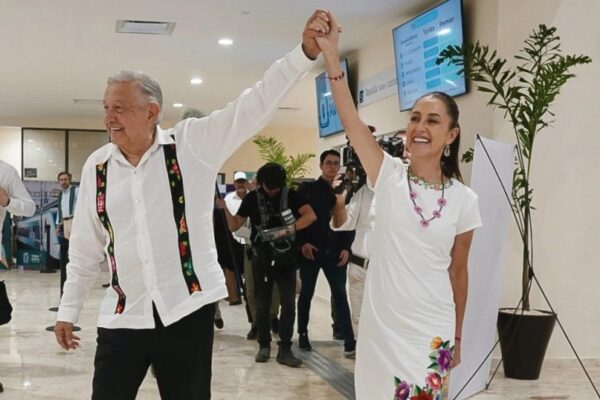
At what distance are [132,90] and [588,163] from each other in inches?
173

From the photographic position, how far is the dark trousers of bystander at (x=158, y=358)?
2053 millimetres

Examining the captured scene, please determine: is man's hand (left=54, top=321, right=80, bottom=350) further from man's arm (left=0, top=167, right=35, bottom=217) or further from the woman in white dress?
man's arm (left=0, top=167, right=35, bottom=217)

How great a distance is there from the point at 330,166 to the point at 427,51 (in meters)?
1.45

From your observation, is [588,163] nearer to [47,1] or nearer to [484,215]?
[484,215]

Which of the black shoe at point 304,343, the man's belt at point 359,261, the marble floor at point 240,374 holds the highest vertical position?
the man's belt at point 359,261

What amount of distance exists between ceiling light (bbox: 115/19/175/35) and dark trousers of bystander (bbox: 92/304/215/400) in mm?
5964

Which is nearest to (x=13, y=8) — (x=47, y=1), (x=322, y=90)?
(x=47, y=1)

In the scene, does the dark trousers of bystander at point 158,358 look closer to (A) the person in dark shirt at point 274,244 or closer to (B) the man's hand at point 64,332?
(B) the man's hand at point 64,332

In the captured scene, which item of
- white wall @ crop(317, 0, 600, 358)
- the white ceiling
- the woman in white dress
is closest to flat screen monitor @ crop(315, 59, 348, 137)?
the white ceiling

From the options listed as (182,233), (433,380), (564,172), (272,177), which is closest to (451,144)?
(433,380)

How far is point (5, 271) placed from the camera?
41.9ft

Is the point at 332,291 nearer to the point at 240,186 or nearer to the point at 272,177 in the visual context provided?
the point at 272,177

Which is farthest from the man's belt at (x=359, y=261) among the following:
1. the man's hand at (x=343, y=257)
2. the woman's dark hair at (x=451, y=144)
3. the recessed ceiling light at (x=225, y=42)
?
the recessed ceiling light at (x=225, y=42)

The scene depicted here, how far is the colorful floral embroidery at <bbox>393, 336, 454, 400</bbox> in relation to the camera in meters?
2.01
